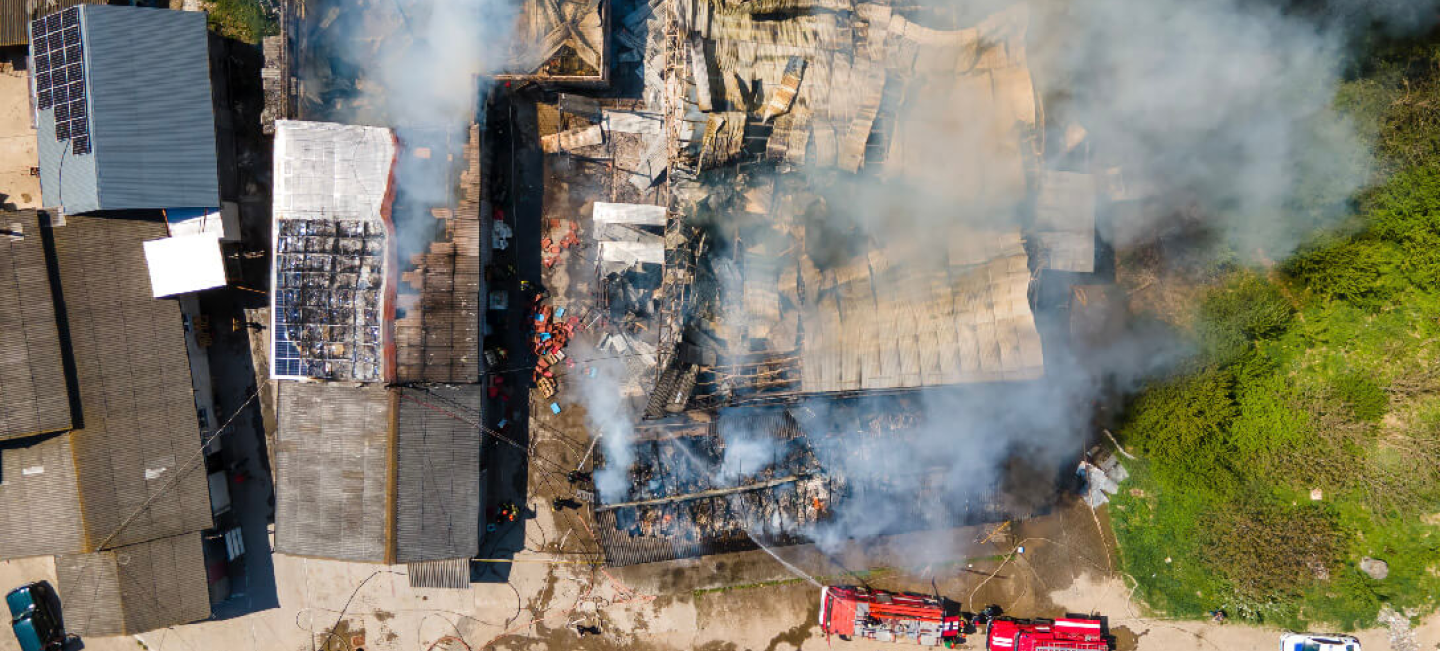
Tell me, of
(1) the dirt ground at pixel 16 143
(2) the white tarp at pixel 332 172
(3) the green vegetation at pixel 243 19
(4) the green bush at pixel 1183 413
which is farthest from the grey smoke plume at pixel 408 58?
(4) the green bush at pixel 1183 413

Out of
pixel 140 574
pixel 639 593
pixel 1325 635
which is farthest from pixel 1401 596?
pixel 140 574

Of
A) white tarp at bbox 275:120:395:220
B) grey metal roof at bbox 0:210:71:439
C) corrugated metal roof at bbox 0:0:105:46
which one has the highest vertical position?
corrugated metal roof at bbox 0:0:105:46

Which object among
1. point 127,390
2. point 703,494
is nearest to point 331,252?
point 127,390

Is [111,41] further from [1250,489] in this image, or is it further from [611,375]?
[1250,489]

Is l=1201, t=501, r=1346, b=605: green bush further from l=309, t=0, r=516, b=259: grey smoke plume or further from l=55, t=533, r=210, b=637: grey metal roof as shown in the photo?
l=55, t=533, r=210, b=637: grey metal roof

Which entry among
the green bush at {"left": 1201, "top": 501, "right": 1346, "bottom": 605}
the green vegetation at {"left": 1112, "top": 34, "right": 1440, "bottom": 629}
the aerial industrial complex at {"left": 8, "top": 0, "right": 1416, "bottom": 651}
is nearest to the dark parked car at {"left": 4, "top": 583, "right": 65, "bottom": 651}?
the aerial industrial complex at {"left": 8, "top": 0, "right": 1416, "bottom": 651}

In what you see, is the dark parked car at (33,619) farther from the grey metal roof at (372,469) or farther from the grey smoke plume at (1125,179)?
the grey smoke plume at (1125,179)
